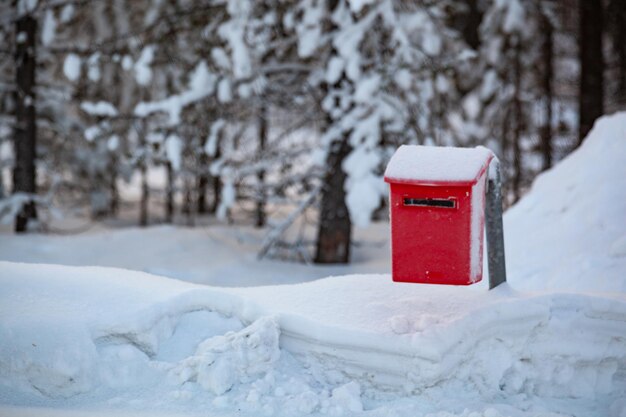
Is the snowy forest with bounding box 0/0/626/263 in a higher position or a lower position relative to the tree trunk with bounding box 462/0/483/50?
lower

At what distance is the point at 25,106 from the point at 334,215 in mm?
5223

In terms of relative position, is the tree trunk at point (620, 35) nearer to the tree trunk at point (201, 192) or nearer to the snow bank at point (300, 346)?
the tree trunk at point (201, 192)

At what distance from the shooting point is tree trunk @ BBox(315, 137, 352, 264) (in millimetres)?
9508

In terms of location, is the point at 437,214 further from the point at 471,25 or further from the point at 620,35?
the point at 471,25

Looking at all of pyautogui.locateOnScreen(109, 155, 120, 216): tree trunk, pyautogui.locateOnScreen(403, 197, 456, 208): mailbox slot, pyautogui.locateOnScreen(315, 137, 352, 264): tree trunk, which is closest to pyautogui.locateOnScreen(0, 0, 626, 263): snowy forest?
pyautogui.locateOnScreen(315, 137, 352, 264): tree trunk

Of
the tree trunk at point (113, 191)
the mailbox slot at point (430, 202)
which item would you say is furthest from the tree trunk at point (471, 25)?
the mailbox slot at point (430, 202)

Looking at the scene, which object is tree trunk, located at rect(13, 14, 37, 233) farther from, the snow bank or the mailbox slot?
the mailbox slot

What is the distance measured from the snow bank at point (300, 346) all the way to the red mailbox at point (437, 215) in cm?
32

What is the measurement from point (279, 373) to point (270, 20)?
21.5ft

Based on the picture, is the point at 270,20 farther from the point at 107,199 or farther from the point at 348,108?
the point at 107,199

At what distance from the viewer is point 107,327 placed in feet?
13.0

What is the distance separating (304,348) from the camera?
4035 mm

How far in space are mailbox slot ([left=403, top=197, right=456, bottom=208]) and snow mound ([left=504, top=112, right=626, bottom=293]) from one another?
1.99m

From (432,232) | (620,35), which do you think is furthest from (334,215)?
(620,35)
